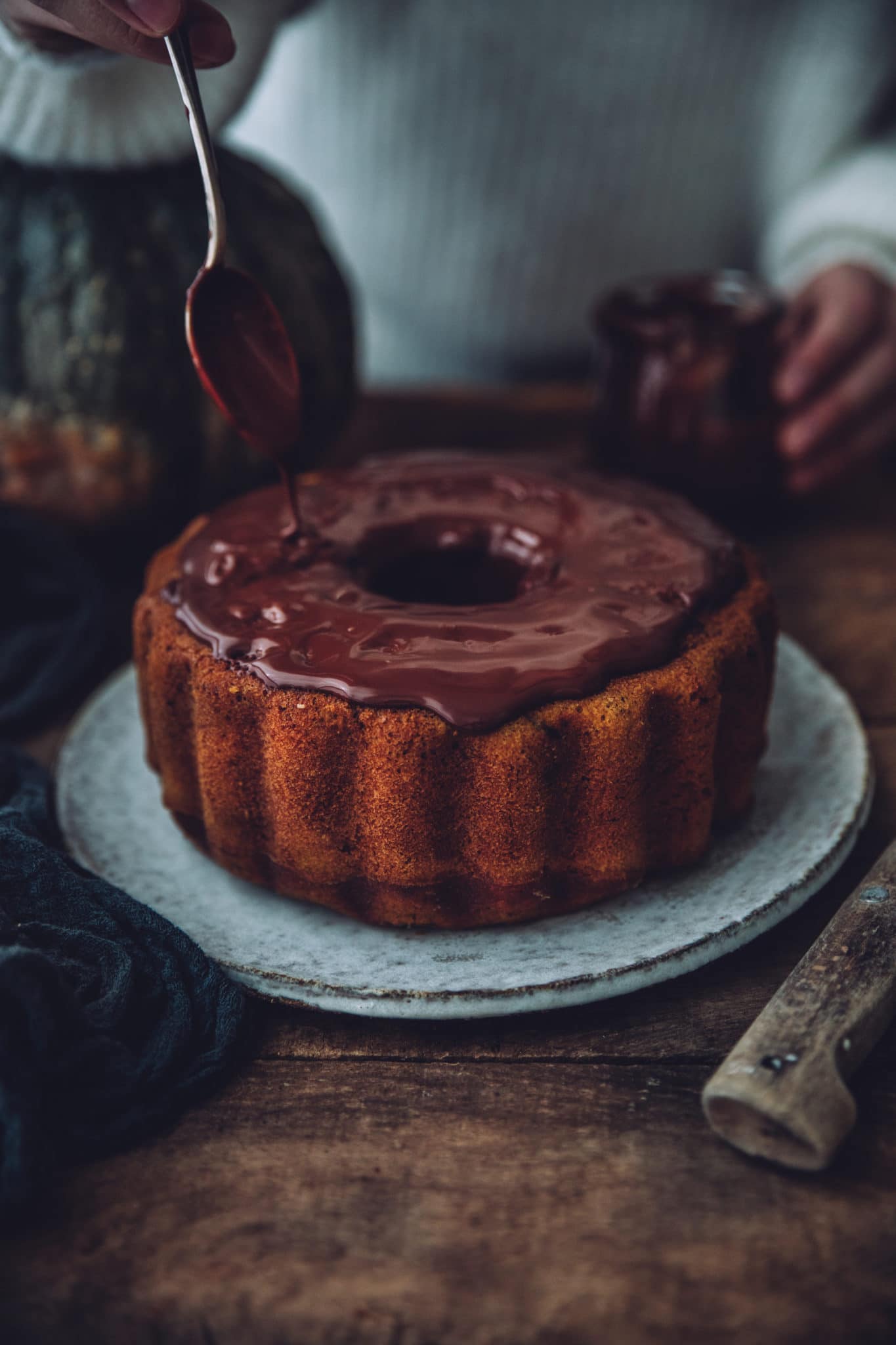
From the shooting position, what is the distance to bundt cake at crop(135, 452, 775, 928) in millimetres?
965

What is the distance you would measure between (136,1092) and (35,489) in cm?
97

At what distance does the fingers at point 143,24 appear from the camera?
98 centimetres

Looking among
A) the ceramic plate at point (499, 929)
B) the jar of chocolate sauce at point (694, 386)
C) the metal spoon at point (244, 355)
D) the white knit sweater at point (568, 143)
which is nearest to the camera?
the ceramic plate at point (499, 929)

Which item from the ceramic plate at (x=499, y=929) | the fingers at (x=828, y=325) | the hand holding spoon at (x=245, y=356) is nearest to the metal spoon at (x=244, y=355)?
the hand holding spoon at (x=245, y=356)

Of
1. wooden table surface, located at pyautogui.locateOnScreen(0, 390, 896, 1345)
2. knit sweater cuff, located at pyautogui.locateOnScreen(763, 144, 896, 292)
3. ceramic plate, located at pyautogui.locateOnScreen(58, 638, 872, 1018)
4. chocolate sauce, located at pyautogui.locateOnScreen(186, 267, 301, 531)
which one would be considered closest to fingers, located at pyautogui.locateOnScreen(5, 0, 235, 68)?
chocolate sauce, located at pyautogui.locateOnScreen(186, 267, 301, 531)

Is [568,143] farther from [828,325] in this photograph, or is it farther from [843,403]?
[843,403]

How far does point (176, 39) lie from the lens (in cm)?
103

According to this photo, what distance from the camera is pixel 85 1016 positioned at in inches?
33.4

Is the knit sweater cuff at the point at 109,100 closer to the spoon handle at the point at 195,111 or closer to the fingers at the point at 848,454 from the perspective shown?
the spoon handle at the point at 195,111

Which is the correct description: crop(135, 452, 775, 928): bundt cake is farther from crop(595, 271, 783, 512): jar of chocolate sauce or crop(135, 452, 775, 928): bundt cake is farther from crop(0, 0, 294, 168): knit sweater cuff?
crop(0, 0, 294, 168): knit sweater cuff

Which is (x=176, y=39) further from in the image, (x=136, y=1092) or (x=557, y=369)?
(x=557, y=369)

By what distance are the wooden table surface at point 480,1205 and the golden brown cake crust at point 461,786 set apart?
12 centimetres

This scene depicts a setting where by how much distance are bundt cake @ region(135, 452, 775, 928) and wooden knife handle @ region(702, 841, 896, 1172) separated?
21 centimetres

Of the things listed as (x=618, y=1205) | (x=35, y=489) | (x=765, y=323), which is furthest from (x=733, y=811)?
(x=35, y=489)
